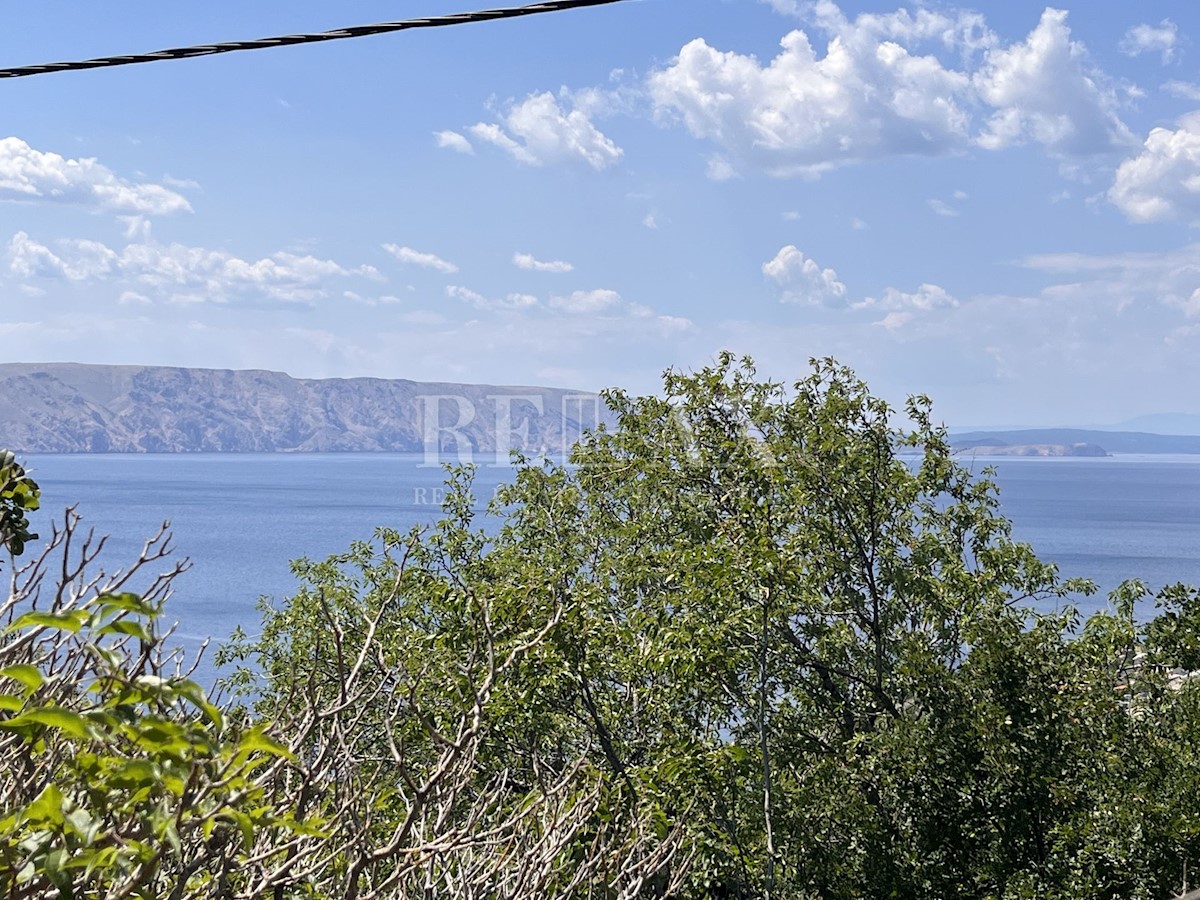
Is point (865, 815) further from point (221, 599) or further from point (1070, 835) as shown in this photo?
point (221, 599)

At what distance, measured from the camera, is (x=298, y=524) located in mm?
119750

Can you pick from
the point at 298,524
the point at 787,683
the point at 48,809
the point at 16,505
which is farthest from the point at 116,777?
the point at 298,524

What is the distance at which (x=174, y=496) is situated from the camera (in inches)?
6260

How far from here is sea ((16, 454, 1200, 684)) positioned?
232 feet

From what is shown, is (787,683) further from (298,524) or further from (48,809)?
(298,524)

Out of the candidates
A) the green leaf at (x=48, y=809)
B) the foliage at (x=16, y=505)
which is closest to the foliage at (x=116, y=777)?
the green leaf at (x=48, y=809)

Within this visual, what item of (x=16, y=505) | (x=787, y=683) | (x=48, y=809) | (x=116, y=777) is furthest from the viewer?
(x=787, y=683)

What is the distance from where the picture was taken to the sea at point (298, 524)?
70.6 metres

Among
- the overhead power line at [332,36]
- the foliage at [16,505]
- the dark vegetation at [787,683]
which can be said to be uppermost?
the overhead power line at [332,36]

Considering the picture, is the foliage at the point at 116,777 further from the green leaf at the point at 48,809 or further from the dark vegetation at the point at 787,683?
the dark vegetation at the point at 787,683

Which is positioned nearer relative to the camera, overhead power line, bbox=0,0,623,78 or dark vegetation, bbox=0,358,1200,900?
overhead power line, bbox=0,0,623,78

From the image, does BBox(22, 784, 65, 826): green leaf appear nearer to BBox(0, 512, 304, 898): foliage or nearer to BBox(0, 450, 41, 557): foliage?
BBox(0, 512, 304, 898): foliage

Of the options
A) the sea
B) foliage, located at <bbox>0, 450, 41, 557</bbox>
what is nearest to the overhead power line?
foliage, located at <bbox>0, 450, 41, 557</bbox>

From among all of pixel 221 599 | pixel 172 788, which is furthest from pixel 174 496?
pixel 172 788
